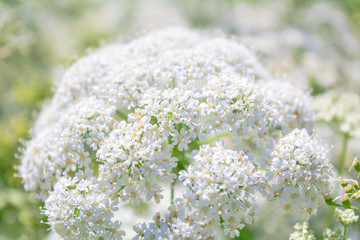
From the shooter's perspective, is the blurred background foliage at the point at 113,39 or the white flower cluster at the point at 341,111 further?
the blurred background foliage at the point at 113,39

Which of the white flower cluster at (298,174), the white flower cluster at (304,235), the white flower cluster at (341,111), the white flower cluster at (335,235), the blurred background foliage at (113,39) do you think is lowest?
the white flower cluster at (335,235)

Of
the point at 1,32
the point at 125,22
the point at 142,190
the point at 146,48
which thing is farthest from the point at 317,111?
the point at 125,22

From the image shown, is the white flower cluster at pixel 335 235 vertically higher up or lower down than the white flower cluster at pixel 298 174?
lower down

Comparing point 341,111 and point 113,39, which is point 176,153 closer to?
point 341,111

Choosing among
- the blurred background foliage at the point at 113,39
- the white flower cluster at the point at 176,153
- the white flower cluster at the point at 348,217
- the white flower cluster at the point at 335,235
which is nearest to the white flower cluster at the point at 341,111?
the white flower cluster at the point at 176,153

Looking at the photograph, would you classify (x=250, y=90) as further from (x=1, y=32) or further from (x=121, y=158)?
(x=1, y=32)

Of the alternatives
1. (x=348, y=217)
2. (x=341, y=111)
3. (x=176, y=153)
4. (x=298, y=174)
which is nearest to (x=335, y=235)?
(x=348, y=217)

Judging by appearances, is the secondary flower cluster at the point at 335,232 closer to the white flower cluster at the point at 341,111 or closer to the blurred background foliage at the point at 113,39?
the white flower cluster at the point at 341,111

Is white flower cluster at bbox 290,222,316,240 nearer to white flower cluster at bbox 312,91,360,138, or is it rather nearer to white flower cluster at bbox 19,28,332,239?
white flower cluster at bbox 19,28,332,239
